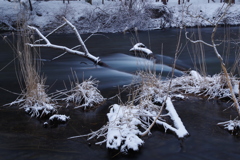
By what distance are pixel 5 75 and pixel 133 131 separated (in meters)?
5.41

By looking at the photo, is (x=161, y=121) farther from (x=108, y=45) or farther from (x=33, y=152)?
(x=108, y=45)

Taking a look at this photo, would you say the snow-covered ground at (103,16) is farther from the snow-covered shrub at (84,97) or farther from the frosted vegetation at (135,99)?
the snow-covered shrub at (84,97)

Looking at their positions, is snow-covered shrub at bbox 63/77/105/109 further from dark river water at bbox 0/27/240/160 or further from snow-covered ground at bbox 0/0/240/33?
snow-covered ground at bbox 0/0/240/33

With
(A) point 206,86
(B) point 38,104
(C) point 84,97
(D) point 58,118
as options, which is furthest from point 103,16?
(D) point 58,118

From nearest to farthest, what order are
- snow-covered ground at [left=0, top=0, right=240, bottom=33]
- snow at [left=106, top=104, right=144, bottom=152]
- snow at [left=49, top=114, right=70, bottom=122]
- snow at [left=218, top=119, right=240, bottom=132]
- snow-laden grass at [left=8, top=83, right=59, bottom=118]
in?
snow at [left=106, top=104, right=144, bottom=152] < snow at [left=218, top=119, right=240, bottom=132] < snow at [left=49, top=114, right=70, bottom=122] < snow-laden grass at [left=8, top=83, right=59, bottom=118] < snow-covered ground at [left=0, top=0, right=240, bottom=33]

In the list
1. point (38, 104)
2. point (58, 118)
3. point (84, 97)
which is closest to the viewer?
point (58, 118)

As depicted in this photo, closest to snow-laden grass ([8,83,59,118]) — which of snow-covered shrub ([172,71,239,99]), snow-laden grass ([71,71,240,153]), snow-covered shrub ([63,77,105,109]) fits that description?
snow-covered shrub ([63,77,105,109])

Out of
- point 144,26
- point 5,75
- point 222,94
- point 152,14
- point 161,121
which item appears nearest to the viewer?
point 161,121

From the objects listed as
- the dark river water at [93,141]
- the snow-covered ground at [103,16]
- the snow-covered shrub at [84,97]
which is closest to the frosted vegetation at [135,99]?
the snow-covered shrub at [84,97]

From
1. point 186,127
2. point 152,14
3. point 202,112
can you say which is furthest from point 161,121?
point 152,14

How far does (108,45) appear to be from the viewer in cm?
1466

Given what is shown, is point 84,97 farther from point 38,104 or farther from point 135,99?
point 135,99

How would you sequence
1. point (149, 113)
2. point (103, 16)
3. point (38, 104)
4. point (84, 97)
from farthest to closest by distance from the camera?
point (103, 16), point (84, 97), point (38, 104), point (149, 113)

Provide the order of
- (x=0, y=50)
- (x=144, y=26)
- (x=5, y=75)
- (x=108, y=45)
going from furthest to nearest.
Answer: (x=144, y=26) < (x=108, y=45) < (x=0, y=50) < (x=5, y=75)
